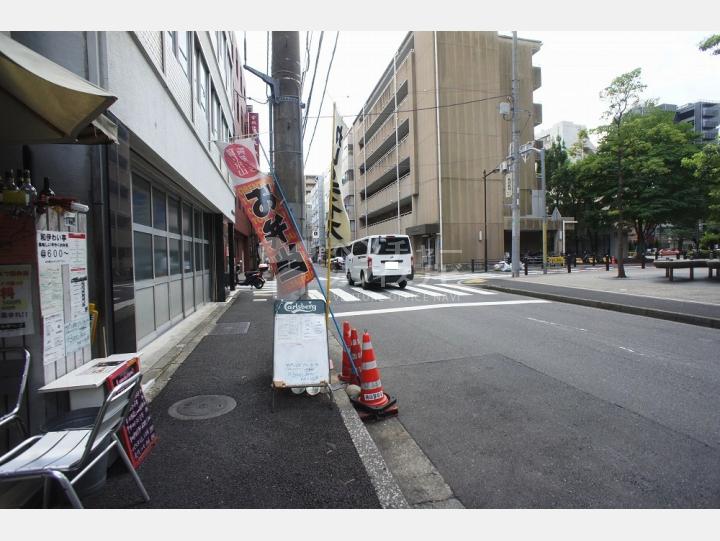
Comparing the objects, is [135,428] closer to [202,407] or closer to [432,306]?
[202,407]

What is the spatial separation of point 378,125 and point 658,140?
2550 centimetres

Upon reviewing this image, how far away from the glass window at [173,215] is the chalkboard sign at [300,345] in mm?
5292

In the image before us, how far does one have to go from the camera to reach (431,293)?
1445 centimetres

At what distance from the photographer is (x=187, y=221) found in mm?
10328

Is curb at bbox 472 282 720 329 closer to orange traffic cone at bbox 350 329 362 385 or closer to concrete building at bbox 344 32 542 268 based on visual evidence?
orange traffic cone at bbox 350 329 362 385

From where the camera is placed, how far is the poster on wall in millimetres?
2904

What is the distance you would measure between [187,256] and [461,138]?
2653 cm

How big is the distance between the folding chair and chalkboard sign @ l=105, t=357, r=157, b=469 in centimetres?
30

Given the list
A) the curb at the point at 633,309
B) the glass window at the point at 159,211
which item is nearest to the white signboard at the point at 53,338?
the glass window at the point at 159,211

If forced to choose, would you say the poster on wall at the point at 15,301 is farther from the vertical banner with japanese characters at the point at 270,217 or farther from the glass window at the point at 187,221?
the glass window at the point at 187,221

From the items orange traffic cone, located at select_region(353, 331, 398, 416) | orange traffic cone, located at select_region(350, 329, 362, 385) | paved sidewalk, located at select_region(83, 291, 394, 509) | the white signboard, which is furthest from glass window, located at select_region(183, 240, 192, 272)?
orange traffic cone, located at select_region(353, 331, 398, 416)

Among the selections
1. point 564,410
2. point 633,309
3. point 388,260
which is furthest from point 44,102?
point 388,260

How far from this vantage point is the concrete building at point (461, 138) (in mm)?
31234

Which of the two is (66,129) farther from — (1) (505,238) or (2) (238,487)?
(1) (505,238)
